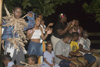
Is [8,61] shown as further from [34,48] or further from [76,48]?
[76,48]

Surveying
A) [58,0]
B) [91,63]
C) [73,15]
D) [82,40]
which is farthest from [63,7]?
[91,63]

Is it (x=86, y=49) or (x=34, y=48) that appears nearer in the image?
(x=34, y=48)

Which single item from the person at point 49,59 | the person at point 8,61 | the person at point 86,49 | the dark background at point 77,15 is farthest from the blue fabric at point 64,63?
the dark background at point 77,15

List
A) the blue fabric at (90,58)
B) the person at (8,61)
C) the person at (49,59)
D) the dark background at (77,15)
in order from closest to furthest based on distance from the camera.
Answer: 1. the person at (8,61)
2. the person at (49,59)
3. the blue fabric at (90,58)
4. the dark background at (77,15)

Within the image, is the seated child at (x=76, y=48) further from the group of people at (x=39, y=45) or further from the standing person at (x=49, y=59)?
the standing person at (x=49, y=59)

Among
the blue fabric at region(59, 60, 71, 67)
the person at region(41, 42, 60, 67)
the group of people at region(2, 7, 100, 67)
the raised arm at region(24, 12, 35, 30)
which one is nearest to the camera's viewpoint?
the group of people at region(2, 7, 100, 67)

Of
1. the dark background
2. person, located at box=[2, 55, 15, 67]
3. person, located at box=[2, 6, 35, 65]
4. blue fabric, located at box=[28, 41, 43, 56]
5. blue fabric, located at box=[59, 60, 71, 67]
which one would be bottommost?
blue fabric, located at box=[59, 60, 71, 67]

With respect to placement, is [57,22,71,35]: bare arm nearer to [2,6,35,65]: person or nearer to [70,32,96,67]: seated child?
[70,32,96,67]: seated child

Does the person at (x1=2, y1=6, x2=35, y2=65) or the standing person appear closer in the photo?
the person at (x1=2, y1=6, x2=35, y2=65)

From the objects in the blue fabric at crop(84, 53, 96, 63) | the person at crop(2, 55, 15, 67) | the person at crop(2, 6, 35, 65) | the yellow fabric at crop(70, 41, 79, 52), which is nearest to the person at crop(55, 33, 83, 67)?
the yellow fabric at crop(70, 41, 79, 52)

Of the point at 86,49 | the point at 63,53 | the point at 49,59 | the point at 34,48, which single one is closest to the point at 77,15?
the point at 86,49

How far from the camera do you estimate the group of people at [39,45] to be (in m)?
3.81

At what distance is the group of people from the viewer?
3814 mm

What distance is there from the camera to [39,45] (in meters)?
4.62
